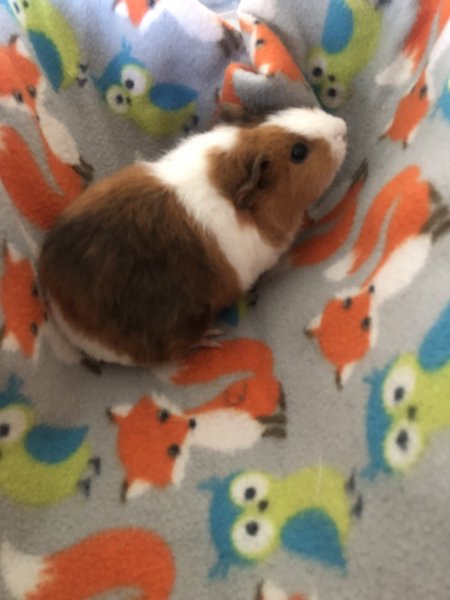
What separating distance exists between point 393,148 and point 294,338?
432 mm

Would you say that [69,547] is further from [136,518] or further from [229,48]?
[229,48]

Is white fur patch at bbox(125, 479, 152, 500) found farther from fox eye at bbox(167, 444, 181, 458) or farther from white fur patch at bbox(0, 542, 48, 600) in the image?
white fur patch at bbox(0, 542, 48, 600)

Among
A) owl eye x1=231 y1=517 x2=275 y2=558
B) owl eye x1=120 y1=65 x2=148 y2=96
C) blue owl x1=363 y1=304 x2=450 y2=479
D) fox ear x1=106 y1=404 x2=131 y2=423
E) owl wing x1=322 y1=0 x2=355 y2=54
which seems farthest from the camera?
owl eye x1=120 y1=65 x2=148 y2=96

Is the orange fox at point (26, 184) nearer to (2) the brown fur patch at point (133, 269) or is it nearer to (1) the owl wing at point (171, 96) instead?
(2) the brown fur patch at point (133, 269)

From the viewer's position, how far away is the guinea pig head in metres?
1.27

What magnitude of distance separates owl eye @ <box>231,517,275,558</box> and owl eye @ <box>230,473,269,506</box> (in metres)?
0.03

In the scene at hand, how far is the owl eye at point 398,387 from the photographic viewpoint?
3.04 feet

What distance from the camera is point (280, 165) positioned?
129 centimetres

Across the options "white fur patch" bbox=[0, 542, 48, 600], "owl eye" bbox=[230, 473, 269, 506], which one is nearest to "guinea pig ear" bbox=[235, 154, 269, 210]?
"owl eye" bbox=[230, 473, 269, 506]

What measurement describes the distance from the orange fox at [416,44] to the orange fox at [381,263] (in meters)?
0.30

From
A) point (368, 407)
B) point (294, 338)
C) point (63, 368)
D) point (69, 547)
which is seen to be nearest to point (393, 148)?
point (294, 338)

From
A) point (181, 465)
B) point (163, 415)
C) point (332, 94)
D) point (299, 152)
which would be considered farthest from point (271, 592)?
point (332, 94)

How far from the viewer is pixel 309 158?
1.32 meters

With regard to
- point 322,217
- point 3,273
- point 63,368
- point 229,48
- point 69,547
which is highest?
point 229,48
